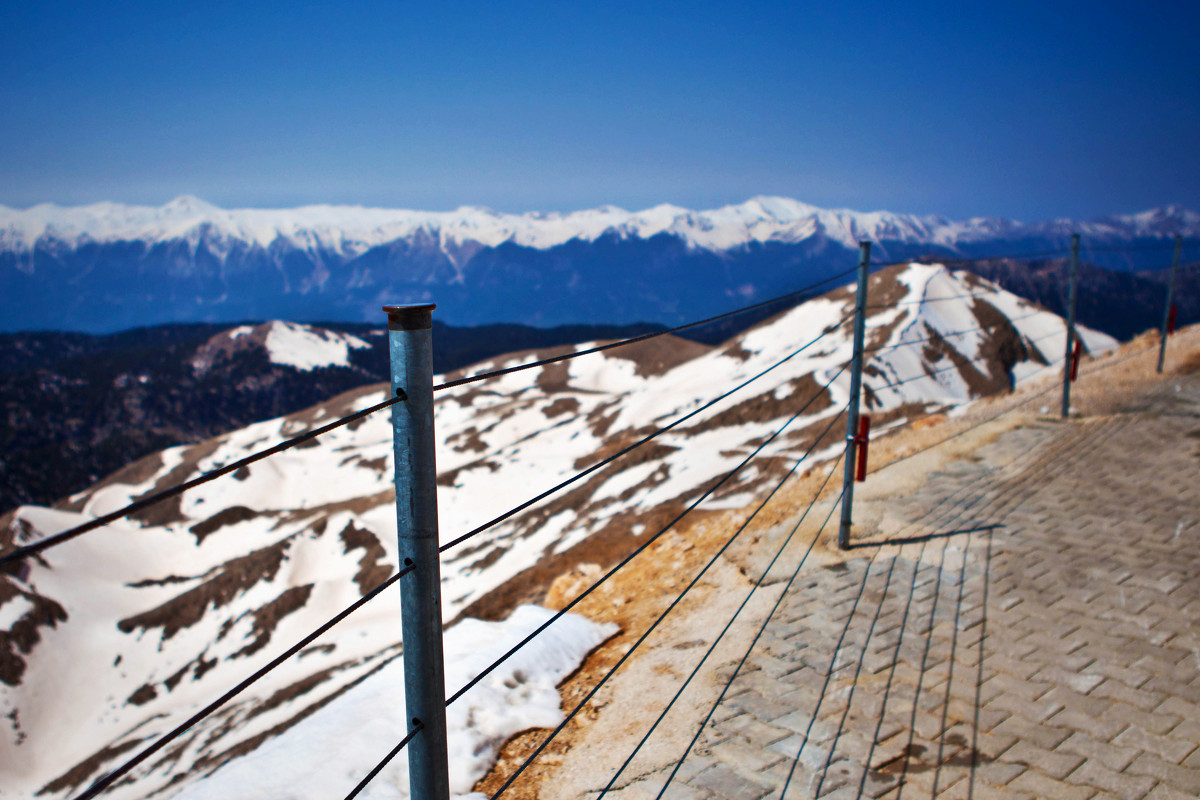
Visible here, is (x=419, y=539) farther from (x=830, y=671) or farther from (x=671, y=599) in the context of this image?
(x=671, y=599)

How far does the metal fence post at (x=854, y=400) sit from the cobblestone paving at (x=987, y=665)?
0.59 m

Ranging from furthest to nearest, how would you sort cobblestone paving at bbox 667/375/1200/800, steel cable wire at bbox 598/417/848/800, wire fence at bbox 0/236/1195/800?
1. steel cable wire at bbox 598/417/848/800
2. cobblestone paving at bbox 667/375/1200/800
3. wire fence at bbox 0/236/1195/800

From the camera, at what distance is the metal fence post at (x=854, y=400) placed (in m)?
9.20

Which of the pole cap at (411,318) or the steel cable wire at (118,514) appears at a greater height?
the pole cap at (411,318)

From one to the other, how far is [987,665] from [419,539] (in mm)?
7068

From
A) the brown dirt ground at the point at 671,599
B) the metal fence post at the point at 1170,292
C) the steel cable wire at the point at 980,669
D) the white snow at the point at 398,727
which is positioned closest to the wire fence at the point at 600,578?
the brown dirt ground at the point at 671,599

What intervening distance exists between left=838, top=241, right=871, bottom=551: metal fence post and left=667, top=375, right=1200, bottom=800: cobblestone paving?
0.59 m

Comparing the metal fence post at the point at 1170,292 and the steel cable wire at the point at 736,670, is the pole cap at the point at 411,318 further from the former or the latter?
the metal fence post at the point at 1170,292

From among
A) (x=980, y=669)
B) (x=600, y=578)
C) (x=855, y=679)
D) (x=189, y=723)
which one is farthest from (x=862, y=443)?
(x=189, y=723)

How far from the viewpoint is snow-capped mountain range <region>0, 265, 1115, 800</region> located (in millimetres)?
8578

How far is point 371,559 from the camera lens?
213 feet

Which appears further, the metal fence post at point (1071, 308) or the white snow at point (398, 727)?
the metal fence post at point (1071, 308)

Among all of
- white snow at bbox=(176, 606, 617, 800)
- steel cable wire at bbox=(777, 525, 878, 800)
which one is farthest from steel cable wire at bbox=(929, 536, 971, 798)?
white snow at bbox=(176, 606, 617, 800)

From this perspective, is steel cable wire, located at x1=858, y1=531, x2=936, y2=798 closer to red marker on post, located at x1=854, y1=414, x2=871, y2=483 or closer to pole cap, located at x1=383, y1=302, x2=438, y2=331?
red marker on post, located at x1=854, y1=414, x2=871, y2=483
